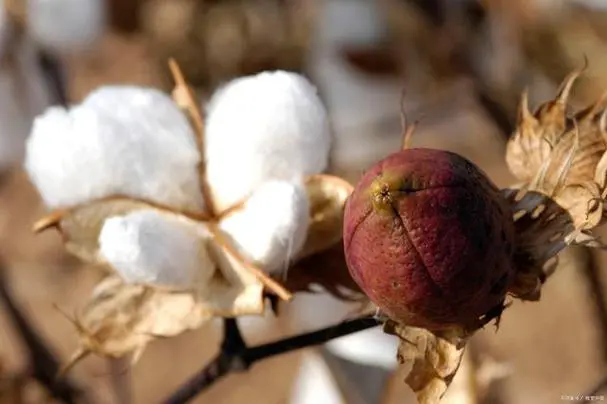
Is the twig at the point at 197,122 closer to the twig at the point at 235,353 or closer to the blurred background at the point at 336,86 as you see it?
the twig at the point at 235,353

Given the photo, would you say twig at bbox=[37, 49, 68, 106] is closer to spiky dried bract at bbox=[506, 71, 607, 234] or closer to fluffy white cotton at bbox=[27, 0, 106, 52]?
fluffy white cotton at bbox=[27, 0, 106, 52]

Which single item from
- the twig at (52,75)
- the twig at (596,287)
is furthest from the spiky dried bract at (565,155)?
the twig at (52,75)

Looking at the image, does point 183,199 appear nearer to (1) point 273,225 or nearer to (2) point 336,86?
(1) point 273,225

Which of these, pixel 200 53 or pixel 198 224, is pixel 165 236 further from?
pixel 200 53

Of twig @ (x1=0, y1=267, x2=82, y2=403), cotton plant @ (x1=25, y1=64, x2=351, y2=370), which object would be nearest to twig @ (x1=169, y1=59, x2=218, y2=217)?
cotton plant @ (x1=25, y1=64, x2=351, y2=370)

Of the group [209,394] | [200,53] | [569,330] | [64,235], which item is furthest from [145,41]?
[64,235]

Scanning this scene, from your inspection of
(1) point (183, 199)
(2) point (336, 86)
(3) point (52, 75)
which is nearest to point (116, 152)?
(1) point (183, 199)
